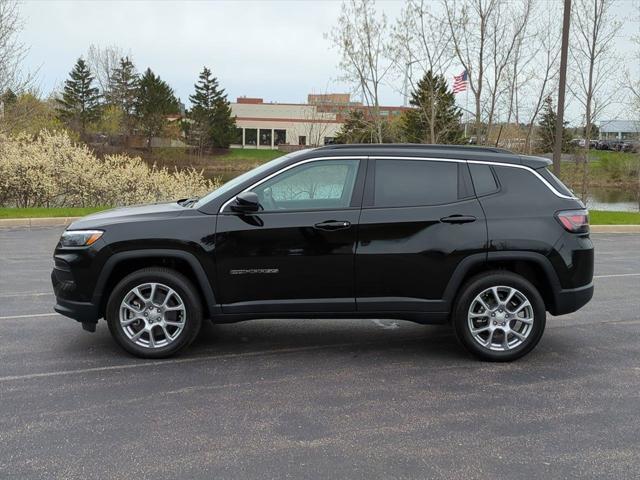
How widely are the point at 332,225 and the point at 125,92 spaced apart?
2613 inches

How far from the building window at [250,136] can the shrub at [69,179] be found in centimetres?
6065

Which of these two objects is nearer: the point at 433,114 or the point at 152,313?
the point at 152,313

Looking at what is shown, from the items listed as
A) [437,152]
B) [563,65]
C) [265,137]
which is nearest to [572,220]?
[437,152]

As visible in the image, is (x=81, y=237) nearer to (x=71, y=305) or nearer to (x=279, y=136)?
(x=71, y=305)

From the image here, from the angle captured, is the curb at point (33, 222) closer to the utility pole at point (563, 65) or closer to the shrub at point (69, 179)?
the shrub at point (69, 179)

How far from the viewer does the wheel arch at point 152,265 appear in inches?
186

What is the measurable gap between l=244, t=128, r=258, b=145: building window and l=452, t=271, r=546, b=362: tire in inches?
3123

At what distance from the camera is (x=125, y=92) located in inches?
2571

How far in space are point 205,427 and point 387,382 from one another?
1.47 m

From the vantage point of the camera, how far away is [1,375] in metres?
4.46

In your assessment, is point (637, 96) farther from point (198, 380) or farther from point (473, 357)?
point (198, 380)

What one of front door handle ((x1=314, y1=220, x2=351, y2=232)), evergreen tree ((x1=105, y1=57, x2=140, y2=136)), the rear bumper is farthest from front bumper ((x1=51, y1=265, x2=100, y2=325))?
evergreen tree ((x1=105, y1=57, x2=140, y2=136))

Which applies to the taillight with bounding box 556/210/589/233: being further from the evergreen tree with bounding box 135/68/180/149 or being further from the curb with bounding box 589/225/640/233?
the evergreen tree with bounding box 135/68/180/149

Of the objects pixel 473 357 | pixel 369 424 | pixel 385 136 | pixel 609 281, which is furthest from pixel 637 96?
pixel 369 424
